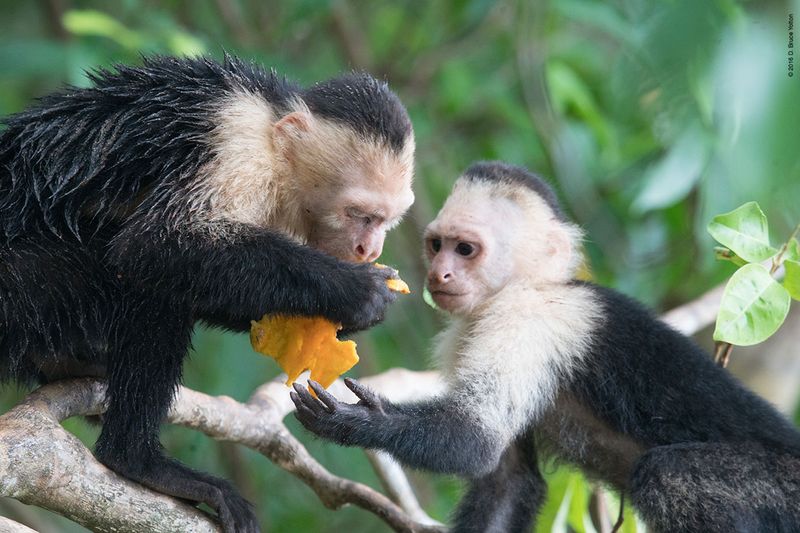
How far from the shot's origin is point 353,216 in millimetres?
3361

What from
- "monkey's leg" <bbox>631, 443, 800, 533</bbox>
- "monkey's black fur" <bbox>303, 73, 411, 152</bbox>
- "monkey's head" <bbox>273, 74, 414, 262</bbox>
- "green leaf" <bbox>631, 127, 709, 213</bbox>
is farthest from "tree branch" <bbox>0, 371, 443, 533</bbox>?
"green leaf" <bbox>631, 127, 709, 213</bbox>

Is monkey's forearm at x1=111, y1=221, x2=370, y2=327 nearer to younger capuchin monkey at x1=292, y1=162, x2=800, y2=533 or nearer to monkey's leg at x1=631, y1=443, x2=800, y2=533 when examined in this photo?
younger capuchin monkey at x1=292, y1=162, x2=800, y2=533

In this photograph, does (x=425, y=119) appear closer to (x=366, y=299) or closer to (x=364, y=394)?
(x=366, y=299)

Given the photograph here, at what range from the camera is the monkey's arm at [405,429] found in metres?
2.92

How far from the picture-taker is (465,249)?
372 cm

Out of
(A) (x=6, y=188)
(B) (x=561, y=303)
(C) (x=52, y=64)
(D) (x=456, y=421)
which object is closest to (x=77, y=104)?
(A) (x=6, y=188)

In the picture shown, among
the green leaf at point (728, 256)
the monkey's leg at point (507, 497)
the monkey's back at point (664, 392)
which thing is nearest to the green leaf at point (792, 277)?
the green leaf at point (728, 256)

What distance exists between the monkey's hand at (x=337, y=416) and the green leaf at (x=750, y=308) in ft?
3.73

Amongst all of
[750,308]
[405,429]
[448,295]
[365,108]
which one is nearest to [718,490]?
[750,308]

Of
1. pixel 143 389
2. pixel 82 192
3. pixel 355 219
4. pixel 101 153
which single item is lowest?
pixel 143 389

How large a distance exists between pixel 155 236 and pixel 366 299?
72 centimetres

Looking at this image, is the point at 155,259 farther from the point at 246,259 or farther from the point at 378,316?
the point at 378,316

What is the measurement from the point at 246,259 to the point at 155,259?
28cm

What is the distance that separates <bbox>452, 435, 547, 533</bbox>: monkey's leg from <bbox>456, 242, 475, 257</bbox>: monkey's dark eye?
33.1 inches
